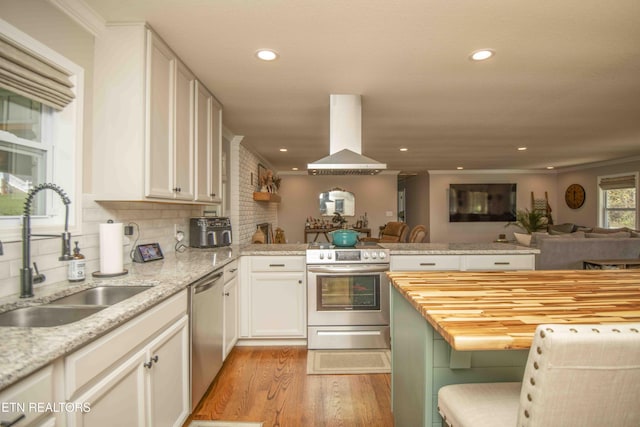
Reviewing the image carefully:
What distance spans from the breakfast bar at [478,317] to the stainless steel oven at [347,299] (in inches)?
45.4

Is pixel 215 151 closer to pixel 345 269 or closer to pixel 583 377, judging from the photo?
pixel 345 269

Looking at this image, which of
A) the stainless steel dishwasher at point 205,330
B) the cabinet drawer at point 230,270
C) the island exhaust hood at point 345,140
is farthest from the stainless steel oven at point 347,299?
the stainless steel dishwasher at point 205,330

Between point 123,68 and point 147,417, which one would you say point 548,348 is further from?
point 123,68

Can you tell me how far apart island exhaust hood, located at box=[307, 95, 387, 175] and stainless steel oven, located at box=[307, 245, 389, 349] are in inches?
29.4

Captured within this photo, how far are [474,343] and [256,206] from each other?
5.03 meters

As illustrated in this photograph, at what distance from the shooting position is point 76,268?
167 centimetres

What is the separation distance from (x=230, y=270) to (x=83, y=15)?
6.13 feet

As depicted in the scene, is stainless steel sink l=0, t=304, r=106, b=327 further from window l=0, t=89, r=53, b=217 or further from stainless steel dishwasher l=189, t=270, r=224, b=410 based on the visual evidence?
stainless steel dishwasher l=189, t=270, r=224, b=410

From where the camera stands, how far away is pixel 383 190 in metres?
8.62

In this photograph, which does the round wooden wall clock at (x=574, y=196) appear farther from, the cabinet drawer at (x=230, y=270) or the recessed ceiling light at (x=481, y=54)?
the cabinet drawer at (x=230, y=270)

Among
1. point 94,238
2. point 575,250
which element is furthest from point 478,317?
point 575,250

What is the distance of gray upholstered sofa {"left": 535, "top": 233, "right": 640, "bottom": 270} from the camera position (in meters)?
4.76

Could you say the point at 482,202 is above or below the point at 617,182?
below

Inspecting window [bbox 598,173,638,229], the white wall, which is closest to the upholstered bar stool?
window [bbox 598,173,638,229]
